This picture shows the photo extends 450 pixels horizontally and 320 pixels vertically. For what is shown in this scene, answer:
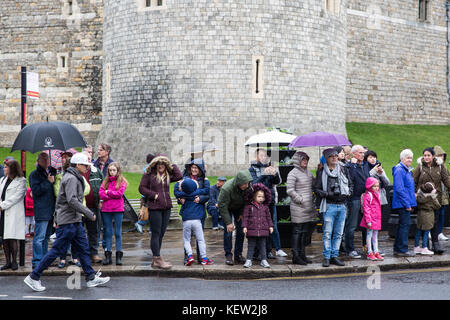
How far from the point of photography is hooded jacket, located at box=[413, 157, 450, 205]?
1173 centimetres

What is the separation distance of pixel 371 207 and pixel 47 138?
16.5ft

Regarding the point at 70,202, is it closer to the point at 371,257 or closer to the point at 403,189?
the point at 371,257

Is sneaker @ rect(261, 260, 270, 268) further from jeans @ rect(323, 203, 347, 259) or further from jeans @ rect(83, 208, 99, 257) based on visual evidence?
jeans @ rect(83, 208, 99, 257)

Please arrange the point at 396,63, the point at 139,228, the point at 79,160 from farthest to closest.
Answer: the point at 396,63 < the point at 139,228 < the point at 79,160

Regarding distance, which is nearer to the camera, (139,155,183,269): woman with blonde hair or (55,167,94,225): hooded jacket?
(55,167,94,225): hooded jacket

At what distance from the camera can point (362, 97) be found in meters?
32.8

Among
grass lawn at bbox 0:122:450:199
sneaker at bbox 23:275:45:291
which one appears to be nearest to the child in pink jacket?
sneaker at bbox 23:275:45:291

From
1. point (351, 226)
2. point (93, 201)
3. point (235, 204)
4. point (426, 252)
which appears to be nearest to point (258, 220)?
point (235, 204)

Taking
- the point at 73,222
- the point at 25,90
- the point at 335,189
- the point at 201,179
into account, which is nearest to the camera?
the point at 73,222

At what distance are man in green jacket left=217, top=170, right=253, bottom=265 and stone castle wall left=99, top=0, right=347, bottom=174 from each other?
13091mm

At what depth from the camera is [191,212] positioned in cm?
1055

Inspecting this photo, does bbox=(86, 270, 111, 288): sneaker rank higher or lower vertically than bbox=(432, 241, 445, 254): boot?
lower

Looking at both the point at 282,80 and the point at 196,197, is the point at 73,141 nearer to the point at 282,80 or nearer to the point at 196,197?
the point at 196,197

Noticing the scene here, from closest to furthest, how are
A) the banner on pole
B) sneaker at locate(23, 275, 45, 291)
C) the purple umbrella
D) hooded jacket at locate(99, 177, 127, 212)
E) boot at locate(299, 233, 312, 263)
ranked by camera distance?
sneaker at locate(23, 275, 45, 291), boot at locate(299, 233, 312, 263), hooded jacket at locate(99, 177, 127, 212), the purple umbrella, the banner on pole
